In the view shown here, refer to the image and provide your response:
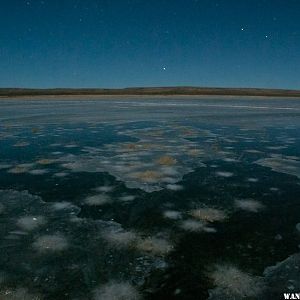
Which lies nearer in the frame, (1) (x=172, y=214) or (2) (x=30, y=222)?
(2) (x=30, y=222)

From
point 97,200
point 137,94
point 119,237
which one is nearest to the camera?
point 119,237

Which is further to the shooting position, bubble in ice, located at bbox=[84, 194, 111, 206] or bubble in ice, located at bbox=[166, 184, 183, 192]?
bubble in ice, located at bbox=[166, 184, 183, 192]

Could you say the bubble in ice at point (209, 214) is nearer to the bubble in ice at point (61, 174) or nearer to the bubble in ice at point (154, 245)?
the bubble in ice at point (154, 245)

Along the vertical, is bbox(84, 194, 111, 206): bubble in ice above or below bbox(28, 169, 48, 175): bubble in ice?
above

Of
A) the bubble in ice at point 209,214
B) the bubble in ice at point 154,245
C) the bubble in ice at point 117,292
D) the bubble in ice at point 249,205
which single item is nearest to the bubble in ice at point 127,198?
the bubble in ice at point 209,214

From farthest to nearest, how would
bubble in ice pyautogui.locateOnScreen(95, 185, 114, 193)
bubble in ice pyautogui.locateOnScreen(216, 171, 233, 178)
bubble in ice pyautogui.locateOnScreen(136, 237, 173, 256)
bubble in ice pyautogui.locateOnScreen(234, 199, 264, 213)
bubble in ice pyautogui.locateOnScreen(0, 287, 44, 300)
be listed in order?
bubble in ice pyautogui.locateOnScreen(216, 171, 233, 178)
bubble in ice pyautogui.locateOnScreen(95, 185, 114, 193)
bubble in ice pyautogui.locateOnScreen(234, 199, 264, 213)
bubble in ice pyautogui.locateOnScreen(136, 237, 173, 256)
bubble in ice pyautogui.locateOnScreen(0, 287, 44, 300)

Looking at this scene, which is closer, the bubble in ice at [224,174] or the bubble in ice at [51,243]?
the bubble in ice at [51,243]

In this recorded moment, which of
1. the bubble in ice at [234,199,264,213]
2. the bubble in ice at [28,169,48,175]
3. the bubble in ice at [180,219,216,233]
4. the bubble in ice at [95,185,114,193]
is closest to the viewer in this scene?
the bubble in ice at [180,219,216,233]

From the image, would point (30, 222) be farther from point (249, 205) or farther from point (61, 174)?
point (249, 205)

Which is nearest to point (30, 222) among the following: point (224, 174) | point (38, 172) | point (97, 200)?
point (97, 200)

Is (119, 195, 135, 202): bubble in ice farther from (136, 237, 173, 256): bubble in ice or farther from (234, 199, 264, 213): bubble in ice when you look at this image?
(234, 199, 264, 213): bubble in ice

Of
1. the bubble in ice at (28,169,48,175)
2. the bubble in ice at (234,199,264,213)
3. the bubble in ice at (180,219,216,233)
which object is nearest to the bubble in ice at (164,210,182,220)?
the bubble in ice at (180,219,216,233)

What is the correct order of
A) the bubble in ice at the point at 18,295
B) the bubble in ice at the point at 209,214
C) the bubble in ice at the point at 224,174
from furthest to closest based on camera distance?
the bubble in ice at the point at 224,174 < the bubble in ice at the point at 209,214 < the bubble in ice at the point at 18,295

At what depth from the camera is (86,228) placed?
3.36 m
